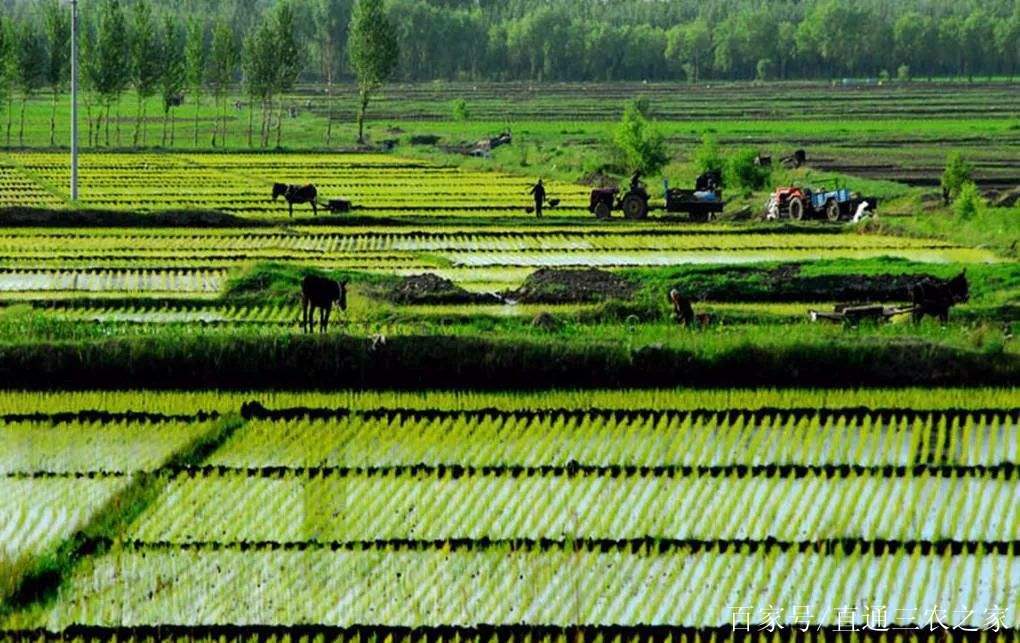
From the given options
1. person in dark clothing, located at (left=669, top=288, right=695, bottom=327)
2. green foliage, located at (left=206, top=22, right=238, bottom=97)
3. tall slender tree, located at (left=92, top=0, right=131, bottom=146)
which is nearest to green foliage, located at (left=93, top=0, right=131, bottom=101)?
tall slender tree, located at (left=92, top=0, right=131, bottom=146)

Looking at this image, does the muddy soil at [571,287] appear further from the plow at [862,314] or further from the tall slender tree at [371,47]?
the tall slender tree at [371,47]

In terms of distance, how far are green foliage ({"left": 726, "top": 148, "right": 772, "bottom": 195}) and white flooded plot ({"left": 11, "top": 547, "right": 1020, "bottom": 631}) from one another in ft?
79.3

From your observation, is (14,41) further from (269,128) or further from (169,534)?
(169,534)

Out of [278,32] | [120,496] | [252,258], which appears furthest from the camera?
[278,32]

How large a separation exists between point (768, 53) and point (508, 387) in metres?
99.7

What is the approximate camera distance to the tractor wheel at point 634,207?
28.0m

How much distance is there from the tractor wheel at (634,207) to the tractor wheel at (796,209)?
234 centimetres

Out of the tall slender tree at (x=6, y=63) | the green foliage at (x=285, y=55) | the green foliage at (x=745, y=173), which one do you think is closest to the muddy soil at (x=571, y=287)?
the green foliage at (x=745, y=173)

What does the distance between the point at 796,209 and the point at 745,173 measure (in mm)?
5163

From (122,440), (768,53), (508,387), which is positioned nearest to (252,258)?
(508,387)

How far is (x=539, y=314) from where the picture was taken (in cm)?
1583

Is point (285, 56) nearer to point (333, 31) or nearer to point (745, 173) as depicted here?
point (745, 173)

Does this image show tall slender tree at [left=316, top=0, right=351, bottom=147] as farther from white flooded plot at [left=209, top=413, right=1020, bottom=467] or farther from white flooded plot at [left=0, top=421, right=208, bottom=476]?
white flooded plot at [left=209, top=413, right=1020, bottom=467]

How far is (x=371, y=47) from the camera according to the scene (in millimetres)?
58250
